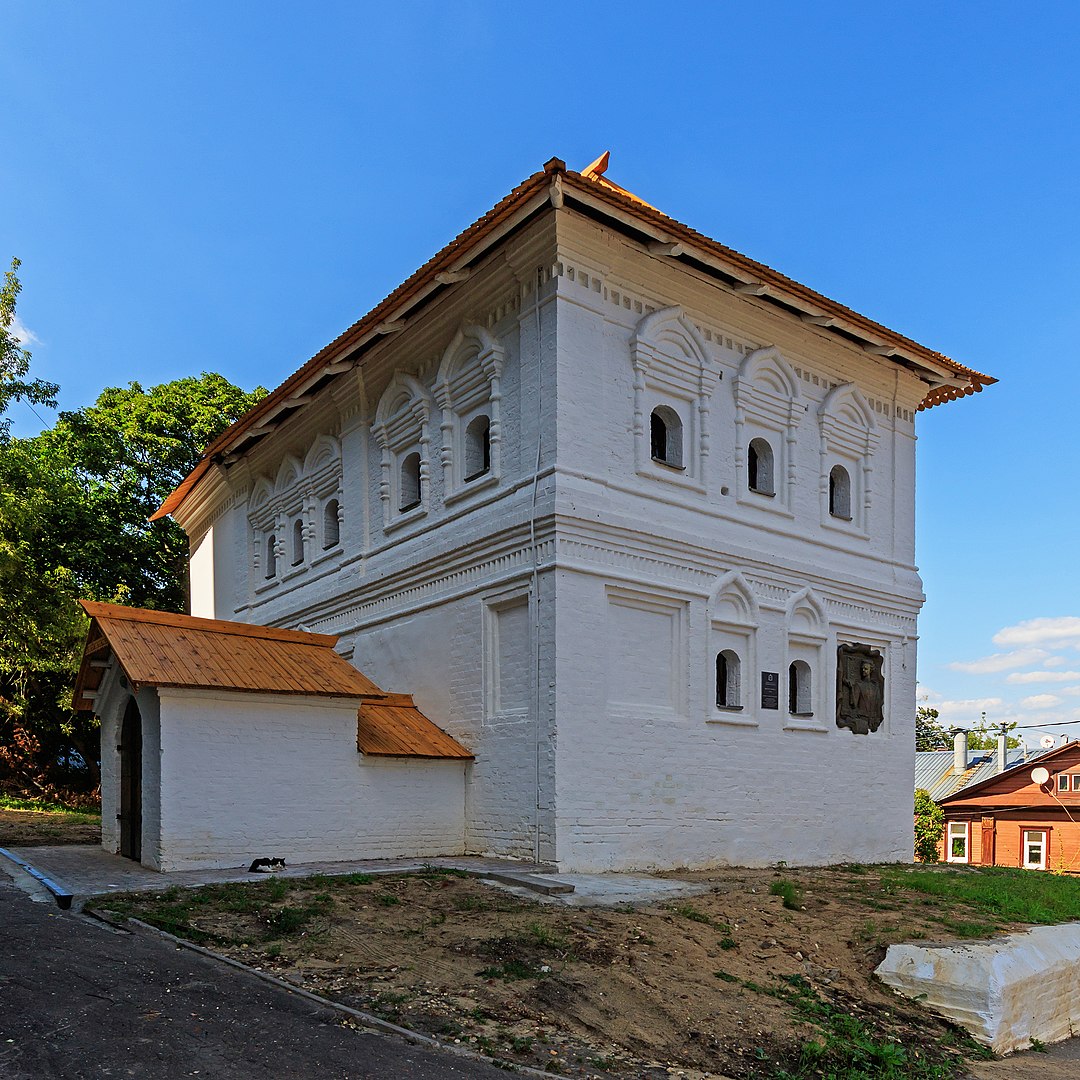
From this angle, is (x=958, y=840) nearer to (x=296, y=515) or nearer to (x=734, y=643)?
(x=734, y=643)

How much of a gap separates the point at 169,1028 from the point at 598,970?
2.85 m

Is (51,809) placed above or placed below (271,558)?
below

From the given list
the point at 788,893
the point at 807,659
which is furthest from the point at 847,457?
the point at 788,893

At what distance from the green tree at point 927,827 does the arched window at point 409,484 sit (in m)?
20.1

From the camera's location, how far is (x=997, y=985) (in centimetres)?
763

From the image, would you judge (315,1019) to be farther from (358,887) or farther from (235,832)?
(235,832)

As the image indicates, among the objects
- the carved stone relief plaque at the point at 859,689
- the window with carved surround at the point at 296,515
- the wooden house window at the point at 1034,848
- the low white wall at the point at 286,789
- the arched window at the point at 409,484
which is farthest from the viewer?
the wooden house window at the point at 1034,848

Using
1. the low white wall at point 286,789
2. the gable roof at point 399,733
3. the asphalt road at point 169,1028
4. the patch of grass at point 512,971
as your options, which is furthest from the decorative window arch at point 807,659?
the asphalt road at point 169,1028

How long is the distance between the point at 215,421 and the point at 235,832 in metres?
20.3

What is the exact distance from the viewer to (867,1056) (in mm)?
6582

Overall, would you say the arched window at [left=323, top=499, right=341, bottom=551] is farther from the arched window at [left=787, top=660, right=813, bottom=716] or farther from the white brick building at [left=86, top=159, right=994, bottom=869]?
the arched window at [left=787, top=660, right=813, bottom=716]

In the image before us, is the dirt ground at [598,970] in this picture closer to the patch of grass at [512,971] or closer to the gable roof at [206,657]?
the patch of grass at [512,971]

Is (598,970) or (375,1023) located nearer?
(375,1023)

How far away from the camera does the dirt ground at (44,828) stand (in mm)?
14069
